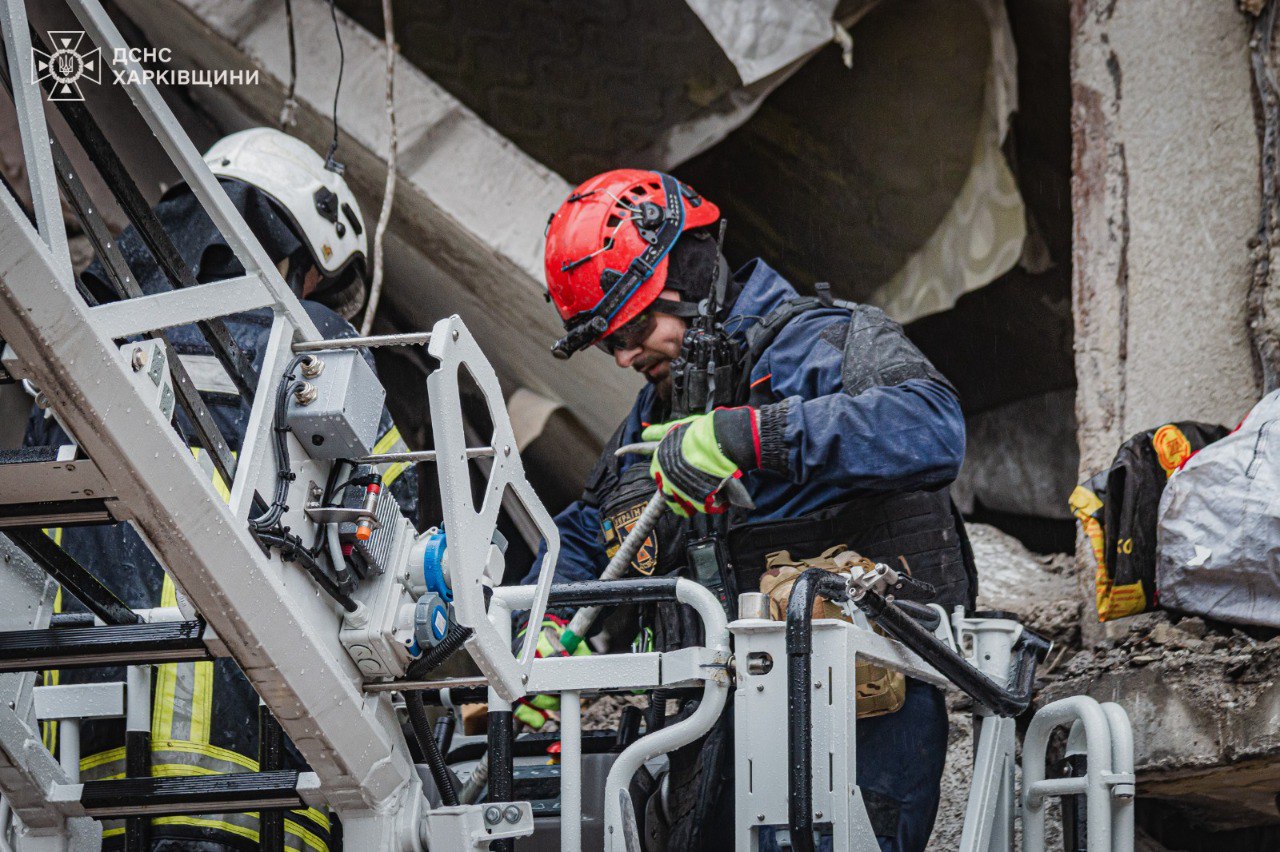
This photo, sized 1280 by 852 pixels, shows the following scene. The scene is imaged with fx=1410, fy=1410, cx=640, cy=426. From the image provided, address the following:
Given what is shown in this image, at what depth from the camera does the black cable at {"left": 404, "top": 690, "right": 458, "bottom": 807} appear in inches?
103

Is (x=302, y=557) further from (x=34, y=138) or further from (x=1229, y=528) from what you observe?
(x=1229, y=528)

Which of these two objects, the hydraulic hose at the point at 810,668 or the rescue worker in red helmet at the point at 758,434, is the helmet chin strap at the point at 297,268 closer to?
the rescue worker in red helmet at the point at 758,434

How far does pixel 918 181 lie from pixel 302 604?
4141 mm

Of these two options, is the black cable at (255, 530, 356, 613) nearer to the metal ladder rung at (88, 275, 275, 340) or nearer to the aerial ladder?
the aerial ladder

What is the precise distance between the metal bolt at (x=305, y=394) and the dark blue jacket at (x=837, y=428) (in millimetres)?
1101

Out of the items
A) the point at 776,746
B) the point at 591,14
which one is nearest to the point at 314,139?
the point at 591,14

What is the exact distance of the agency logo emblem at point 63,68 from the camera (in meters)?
2.35

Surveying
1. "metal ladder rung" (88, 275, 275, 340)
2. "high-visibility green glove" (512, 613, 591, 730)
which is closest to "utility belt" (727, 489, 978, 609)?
"high-visibility green glove" (512, 613, 591, 730)

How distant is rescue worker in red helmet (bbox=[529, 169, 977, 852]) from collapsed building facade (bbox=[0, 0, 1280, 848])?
0.92 meters

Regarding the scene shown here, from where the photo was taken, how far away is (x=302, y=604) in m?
2.34

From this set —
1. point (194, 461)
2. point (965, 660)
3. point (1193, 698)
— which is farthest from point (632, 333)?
point (194, 461)

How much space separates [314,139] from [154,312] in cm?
363

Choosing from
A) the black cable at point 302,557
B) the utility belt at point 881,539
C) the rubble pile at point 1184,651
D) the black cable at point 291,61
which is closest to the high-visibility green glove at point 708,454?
the utility belt at point 881,539

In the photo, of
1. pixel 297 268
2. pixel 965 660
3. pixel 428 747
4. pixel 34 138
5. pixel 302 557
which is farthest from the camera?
pixel 297 268
